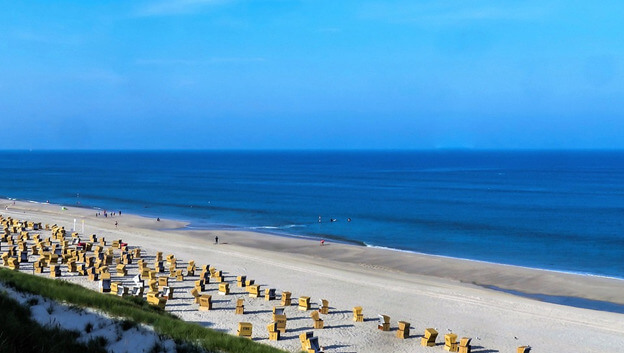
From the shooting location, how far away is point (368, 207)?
66.4m

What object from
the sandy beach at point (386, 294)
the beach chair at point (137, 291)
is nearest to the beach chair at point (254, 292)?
the sandy beach at point (386, 294)

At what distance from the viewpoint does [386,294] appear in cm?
2617

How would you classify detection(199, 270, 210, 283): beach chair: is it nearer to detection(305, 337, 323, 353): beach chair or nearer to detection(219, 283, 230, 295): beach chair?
detection(219, 283, 230, 295): beach chair

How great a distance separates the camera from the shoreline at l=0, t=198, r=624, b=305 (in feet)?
97.6

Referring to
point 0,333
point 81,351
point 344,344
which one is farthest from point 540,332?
point 0,333

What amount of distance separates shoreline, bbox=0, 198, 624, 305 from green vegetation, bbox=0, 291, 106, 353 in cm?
2277

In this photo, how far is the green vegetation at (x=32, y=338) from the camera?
8.59m

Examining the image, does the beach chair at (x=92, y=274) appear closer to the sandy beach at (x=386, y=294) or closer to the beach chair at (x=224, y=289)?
the sandy beach at (x=386, y=294)

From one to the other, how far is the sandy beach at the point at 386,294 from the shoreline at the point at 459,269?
58 mm

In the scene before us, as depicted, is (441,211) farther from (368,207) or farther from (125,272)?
(125,272)

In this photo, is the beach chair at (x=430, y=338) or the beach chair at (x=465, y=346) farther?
the beach chair at (x=430, y=338)

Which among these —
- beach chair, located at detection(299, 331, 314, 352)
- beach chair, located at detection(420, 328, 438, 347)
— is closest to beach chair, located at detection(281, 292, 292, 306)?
beach chair, located at detection(299, 331, 314, 352)

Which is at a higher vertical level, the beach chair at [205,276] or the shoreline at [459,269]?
the shoreline at [459,269]

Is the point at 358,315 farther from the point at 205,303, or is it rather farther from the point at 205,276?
the point at 205,276
